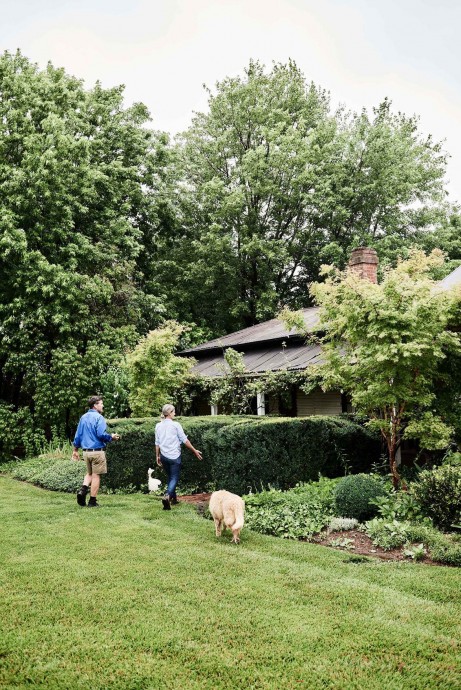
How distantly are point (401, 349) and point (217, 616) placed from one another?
5322 millimetres

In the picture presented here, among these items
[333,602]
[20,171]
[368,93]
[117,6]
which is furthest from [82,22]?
[368,93]

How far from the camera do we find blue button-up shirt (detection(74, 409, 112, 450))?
32.2ft

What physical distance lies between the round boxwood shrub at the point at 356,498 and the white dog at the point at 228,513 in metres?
1.79

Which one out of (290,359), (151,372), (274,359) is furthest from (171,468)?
(274,359)

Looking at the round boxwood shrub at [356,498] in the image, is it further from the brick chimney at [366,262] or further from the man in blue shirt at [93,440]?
the brick chimney at [366,262]

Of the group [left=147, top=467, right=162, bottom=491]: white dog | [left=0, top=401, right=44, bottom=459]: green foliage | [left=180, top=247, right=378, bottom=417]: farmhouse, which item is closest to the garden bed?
[left=147, top=467, right=162, bottom=491]: white dog

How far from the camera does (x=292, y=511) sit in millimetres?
8555

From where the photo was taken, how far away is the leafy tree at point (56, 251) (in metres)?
19.2

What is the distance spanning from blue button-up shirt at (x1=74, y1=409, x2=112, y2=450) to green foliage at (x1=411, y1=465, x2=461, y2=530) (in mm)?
5122

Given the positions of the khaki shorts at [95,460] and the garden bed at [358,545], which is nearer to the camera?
the garden bed at [358,545]

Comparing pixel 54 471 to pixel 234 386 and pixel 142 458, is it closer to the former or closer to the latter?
pixel 142 458

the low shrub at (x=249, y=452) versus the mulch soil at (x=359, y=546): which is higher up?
the low shrub at (x=249, y=452)

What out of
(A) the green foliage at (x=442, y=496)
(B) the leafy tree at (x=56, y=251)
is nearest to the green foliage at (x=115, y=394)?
(B) the leafy tree at (x=56, y=251)

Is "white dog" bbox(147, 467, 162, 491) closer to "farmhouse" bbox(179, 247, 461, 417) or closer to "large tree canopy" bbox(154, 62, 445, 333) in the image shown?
"farmhouse" bbox(179, 247, 461, 417)
